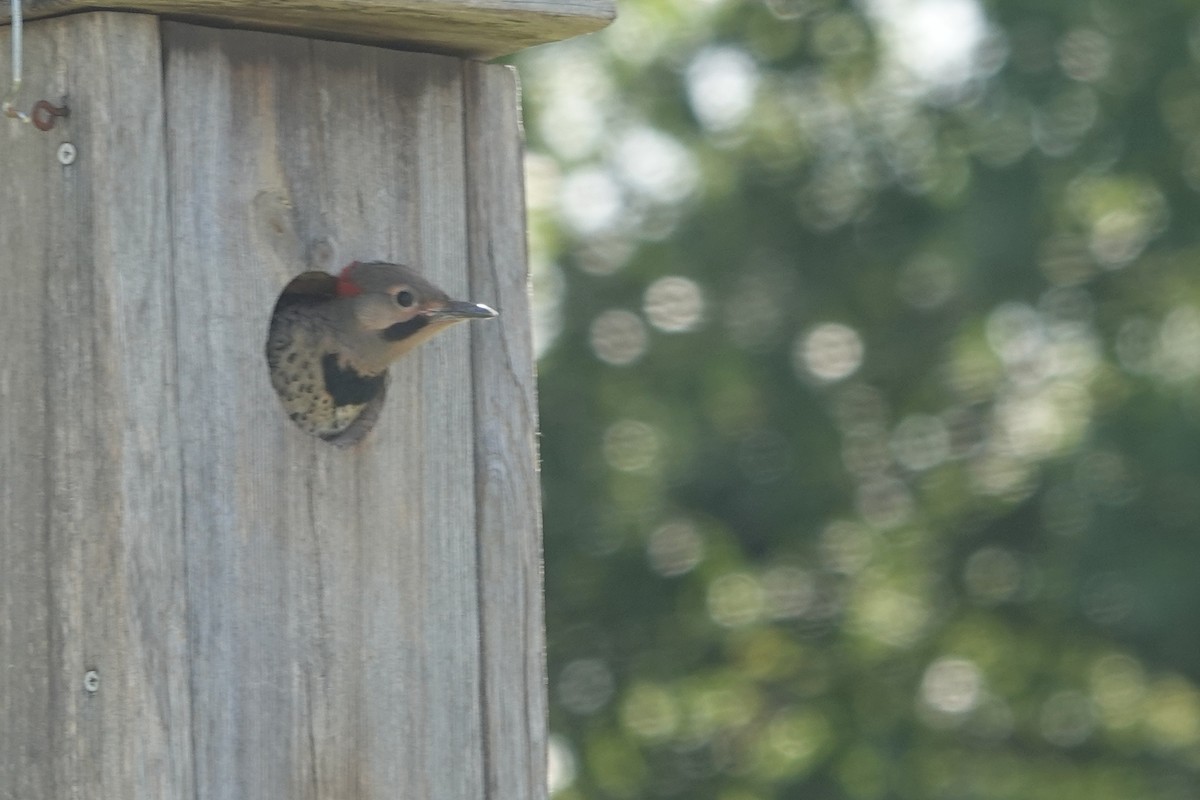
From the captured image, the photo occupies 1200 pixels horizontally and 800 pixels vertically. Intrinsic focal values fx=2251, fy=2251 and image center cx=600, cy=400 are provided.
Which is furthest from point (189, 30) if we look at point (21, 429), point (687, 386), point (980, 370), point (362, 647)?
point (980, 370)

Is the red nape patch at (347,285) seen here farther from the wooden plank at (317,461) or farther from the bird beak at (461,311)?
the bird beak at (461,311)

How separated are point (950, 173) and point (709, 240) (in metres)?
1.00

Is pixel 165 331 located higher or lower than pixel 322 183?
lower

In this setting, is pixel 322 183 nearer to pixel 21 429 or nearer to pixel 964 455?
pixel 21 429

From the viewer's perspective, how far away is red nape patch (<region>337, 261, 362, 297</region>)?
328 cm

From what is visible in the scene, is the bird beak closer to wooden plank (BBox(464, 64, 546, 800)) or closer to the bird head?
the bird head

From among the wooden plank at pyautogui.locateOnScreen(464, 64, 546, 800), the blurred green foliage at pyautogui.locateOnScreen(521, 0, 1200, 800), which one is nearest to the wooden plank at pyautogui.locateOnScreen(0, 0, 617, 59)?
the wooden plank at pyautogui.locateOnScreen(464, 64, 546, 800)

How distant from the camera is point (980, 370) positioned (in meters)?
9.20

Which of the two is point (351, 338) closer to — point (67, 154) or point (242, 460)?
point (242, 460)

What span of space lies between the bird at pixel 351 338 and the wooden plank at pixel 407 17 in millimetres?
348

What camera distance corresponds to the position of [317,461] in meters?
3.21

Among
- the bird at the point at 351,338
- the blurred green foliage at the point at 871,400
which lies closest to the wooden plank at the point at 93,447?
the bird at the point at 351,338

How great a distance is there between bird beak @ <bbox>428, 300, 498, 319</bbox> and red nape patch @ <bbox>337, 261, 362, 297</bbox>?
119mm

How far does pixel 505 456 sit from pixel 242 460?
486 millimetres
